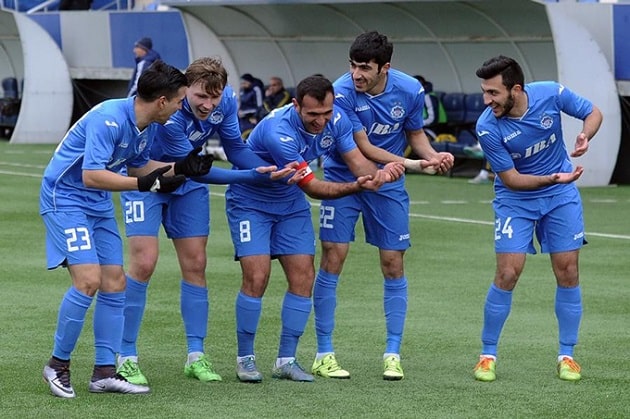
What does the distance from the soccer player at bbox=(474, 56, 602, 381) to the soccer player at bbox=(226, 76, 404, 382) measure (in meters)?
0.62

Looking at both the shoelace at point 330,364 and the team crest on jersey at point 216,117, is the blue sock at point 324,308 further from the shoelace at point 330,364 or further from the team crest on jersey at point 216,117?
the team crest on jersey at point 216,117

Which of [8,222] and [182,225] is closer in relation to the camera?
[182,225]

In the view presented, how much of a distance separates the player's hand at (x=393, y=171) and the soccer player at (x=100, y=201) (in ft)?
3.05

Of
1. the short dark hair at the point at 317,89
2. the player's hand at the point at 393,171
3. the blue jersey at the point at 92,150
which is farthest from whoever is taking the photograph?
the player's hand at the point at 393,171

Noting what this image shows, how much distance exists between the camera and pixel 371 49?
7758 millimetres

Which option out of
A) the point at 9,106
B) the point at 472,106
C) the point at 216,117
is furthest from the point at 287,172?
the point at 9,106

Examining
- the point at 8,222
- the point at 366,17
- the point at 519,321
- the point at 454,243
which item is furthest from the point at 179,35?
the point at 519,321

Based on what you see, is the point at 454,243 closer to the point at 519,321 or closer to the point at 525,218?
the point at 519,321

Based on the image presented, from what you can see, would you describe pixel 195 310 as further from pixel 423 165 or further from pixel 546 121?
pixel 546 121

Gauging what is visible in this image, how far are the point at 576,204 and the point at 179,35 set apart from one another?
751 inches

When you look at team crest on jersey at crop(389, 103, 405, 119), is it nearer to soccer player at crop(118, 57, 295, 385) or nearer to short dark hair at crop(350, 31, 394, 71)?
short dark hair at crop(350, 31, 394, 71)

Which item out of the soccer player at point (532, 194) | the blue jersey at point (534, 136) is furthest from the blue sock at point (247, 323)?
the blue jersey at point (534, 136)

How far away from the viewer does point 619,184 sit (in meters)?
19.9

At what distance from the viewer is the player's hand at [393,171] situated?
760cm
